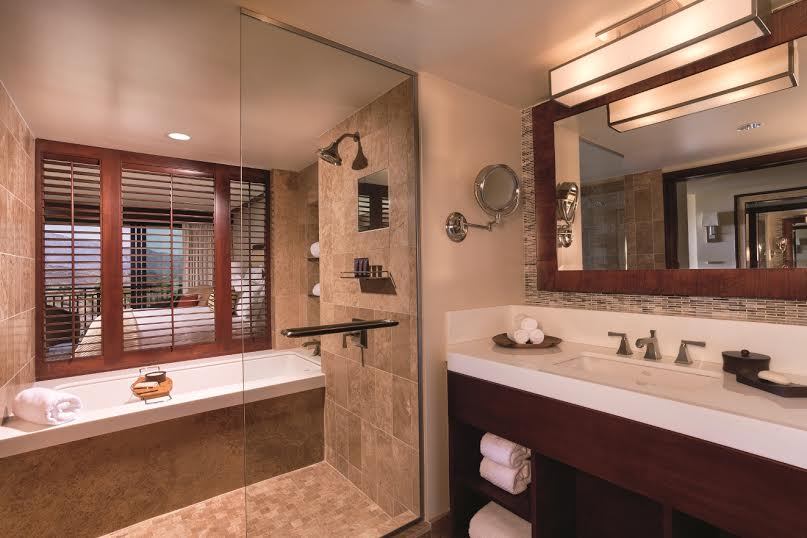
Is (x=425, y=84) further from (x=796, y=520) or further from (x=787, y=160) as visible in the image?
(x=796, y=520)

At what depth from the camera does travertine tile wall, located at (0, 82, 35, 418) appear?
2.04m

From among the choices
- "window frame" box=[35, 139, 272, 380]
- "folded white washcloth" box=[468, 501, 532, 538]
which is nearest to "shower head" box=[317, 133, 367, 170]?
"window frame" box=[35, 139, 272, 380]

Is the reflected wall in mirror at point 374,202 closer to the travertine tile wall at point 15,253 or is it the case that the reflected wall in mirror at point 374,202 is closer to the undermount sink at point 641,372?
the undermount sink at point 641,372

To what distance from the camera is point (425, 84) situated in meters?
1.93

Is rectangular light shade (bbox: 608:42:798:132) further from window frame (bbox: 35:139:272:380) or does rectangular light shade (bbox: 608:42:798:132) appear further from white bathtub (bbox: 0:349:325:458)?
window frame (bbox: 35:139:272:380)

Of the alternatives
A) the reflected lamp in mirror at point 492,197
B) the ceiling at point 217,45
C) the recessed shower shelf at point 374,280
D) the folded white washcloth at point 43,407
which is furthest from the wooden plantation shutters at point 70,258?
the reflected lamp in mirror at point 492,197

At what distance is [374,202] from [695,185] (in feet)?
4.37

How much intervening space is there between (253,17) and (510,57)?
1.10m

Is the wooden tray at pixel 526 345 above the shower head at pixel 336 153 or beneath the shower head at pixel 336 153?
beneath

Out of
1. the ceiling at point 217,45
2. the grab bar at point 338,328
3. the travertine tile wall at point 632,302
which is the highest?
the ceiling at point 217,45

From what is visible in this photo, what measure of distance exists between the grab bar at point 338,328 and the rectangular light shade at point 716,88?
1446 millimetres

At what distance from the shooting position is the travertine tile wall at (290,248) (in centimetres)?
148

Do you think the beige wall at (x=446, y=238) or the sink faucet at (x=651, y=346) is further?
the beige wall at (x=446, y=238)

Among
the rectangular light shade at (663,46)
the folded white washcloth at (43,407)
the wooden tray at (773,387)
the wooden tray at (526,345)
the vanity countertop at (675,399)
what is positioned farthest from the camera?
the folded white washcloth at (43,407)
